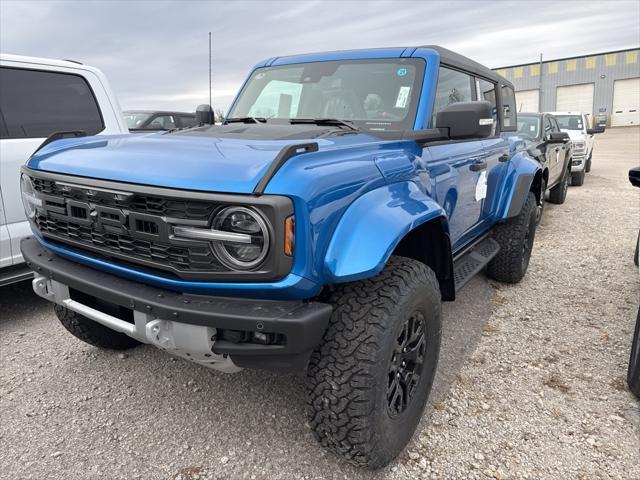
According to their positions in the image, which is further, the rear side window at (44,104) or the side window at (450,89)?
the rear side window at (44,104)

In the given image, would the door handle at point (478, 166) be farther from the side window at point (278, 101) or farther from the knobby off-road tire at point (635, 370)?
the knobby off-road tire at point (635, 370)

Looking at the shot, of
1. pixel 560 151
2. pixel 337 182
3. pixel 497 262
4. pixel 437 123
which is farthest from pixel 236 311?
pixel 560 151

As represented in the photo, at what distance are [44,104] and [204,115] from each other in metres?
1.44

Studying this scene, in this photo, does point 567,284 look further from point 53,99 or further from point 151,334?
point 53,99

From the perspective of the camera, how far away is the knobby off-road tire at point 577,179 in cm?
1183

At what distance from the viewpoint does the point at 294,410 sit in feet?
8.70

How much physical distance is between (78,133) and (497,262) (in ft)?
11.6

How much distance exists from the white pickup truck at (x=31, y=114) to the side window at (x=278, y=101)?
5.98 feet

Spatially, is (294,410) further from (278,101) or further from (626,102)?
(626,102)

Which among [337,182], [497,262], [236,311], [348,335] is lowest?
[497,262]

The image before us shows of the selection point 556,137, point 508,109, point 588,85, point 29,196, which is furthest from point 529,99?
point 29,196

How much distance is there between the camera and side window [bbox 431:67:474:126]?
9.93 ft

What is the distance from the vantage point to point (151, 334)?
1878 mm

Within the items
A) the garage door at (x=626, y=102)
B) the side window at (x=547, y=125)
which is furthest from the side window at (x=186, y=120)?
the garage door at (x=626, y=102)
